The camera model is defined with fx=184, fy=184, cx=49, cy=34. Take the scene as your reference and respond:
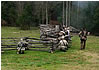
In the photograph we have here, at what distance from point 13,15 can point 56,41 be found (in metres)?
25.6

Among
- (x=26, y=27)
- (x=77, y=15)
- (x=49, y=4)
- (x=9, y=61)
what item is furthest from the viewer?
(x=49, y=4)

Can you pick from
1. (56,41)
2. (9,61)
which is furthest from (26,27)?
(9,61)

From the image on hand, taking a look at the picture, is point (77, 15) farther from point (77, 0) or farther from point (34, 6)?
point (34, 6)

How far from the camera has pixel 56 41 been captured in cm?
1136

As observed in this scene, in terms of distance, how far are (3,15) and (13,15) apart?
2069 mm

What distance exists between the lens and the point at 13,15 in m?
35.5

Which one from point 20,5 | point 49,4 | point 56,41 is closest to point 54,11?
point 49,4

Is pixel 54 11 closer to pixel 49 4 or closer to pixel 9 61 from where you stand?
pixel 49 4

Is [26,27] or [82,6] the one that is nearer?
[82,6]

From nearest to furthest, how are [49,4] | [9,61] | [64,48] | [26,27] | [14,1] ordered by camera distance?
1. [9,61]
2. [64,48]
3. [26,27]
4. [49,4]
5. [14,1]

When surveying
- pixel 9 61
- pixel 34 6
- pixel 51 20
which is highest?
pixel 34 6

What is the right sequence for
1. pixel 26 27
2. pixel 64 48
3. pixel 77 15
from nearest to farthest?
pixel 64 48 → pixel 77 15 → pixel 26 27

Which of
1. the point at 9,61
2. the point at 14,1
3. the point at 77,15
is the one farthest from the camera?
the point at 14,1

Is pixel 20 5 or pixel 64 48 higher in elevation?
pixel 20 5
